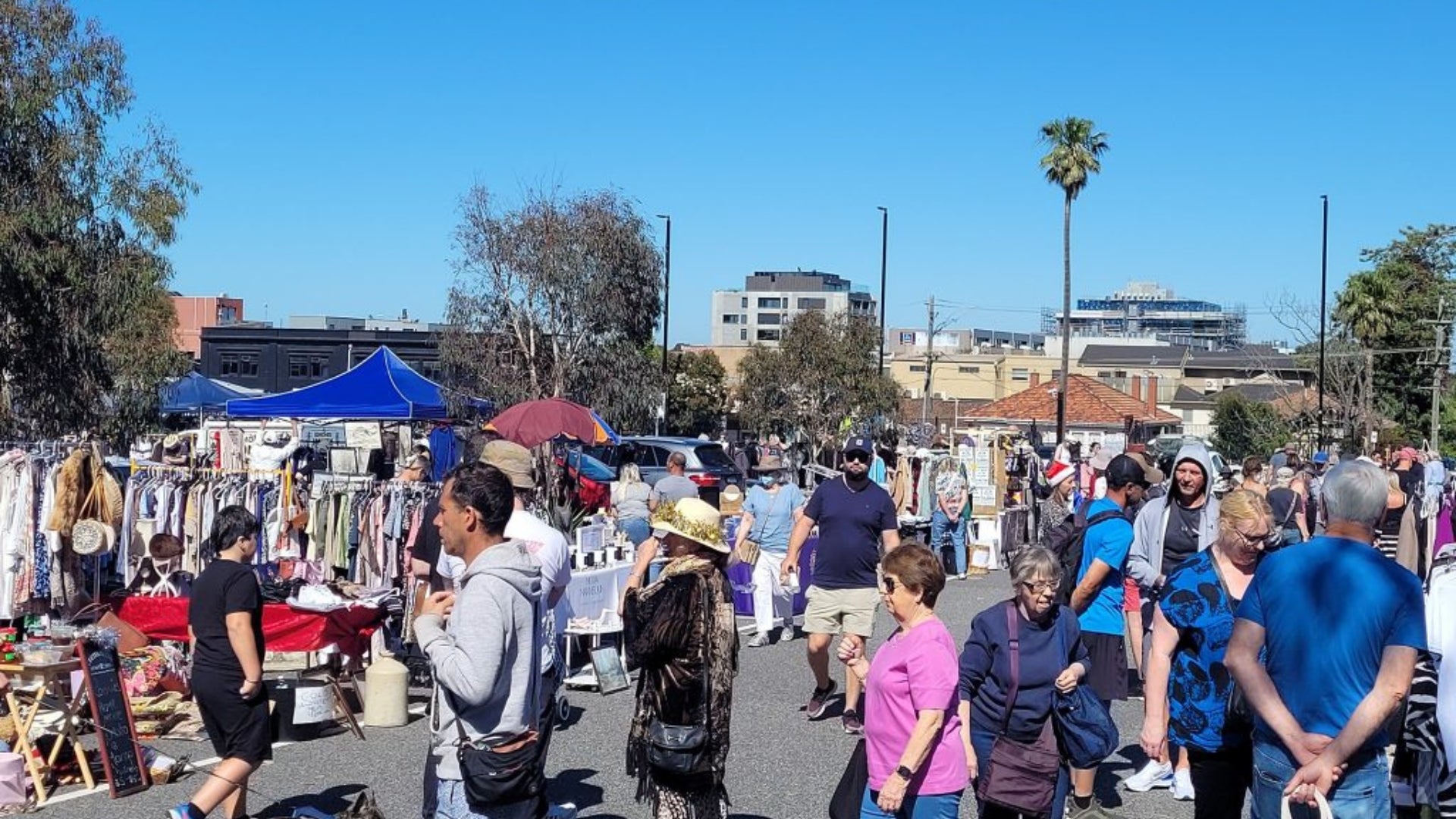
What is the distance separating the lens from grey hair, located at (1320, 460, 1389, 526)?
173 inches

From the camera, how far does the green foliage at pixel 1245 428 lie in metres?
58.2

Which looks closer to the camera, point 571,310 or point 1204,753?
point 1204,753

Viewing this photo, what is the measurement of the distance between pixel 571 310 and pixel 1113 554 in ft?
102

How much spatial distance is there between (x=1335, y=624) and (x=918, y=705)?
1.36m

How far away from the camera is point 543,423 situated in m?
16.9

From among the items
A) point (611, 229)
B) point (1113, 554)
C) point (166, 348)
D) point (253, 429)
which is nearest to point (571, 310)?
point (611, 229)

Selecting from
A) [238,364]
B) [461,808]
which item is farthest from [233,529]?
[238,364]

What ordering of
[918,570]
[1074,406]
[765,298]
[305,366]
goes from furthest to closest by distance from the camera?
[765,298], [305,366], [1074,406], [918,570]

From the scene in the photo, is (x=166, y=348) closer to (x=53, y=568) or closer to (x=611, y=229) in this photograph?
(x=611, y=229)

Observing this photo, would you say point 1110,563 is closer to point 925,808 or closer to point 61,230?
point 925,808

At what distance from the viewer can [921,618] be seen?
518cm

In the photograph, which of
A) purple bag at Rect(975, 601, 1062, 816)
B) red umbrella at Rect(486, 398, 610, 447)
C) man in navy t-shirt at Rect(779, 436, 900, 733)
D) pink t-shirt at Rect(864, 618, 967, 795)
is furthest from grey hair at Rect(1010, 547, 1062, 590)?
red umbrella at Rect(486, 398, 610, 447)

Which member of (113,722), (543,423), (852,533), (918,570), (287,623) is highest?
(543,423)

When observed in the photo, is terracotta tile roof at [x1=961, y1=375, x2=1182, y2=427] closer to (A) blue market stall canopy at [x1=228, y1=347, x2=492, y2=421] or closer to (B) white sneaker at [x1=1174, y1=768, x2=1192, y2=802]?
(A) blue market stall canopy at [x1=228, y1=347, x2=492, y2=421]
